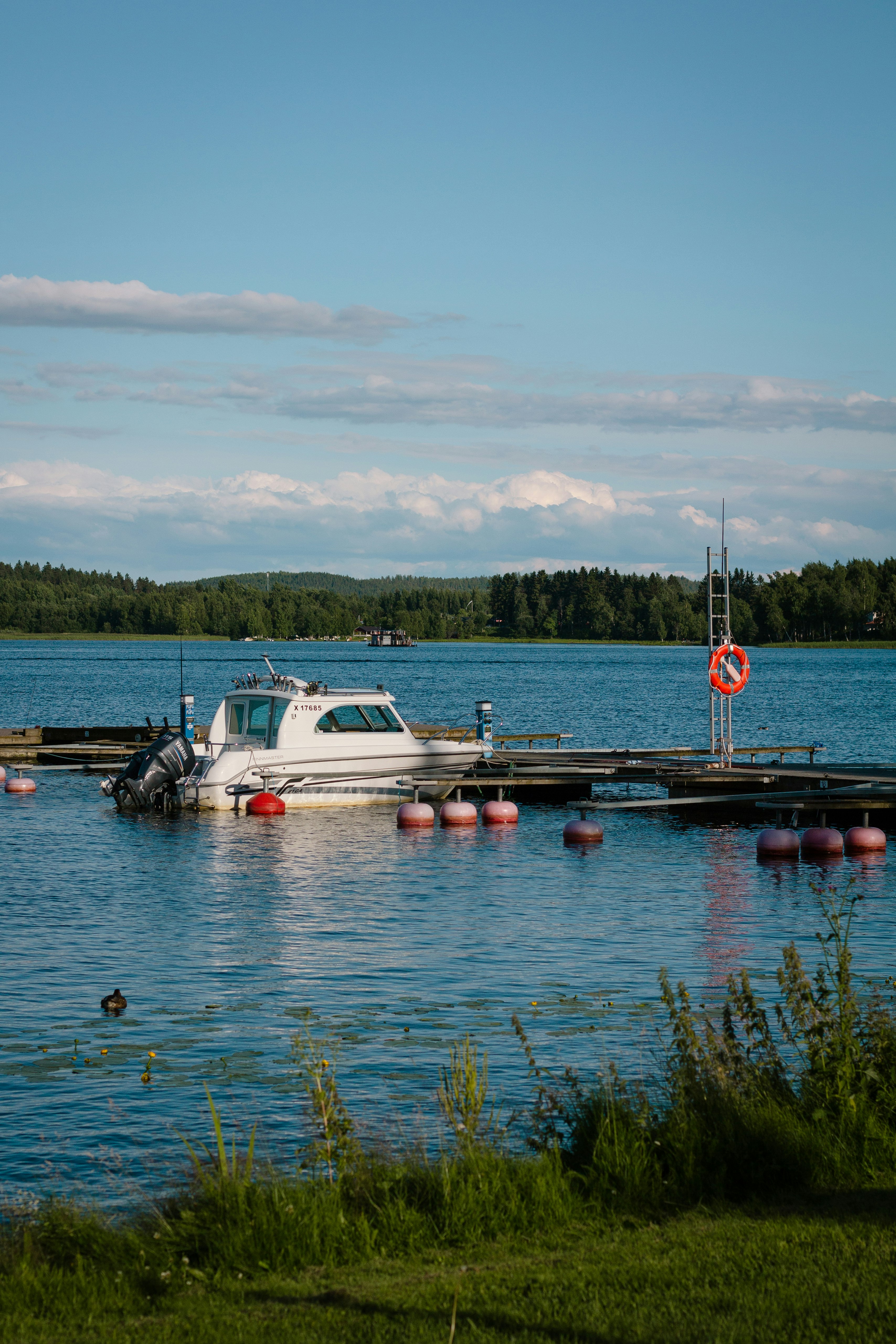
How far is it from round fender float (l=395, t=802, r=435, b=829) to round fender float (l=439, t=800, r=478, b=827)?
45 cm

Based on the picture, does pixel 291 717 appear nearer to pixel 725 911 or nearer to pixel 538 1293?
pixel 725 911

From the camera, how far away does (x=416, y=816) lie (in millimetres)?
28141

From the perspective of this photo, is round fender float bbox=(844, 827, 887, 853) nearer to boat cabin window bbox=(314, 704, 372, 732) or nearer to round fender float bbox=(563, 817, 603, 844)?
round fender float bbox=(563, 817, 603, 844)

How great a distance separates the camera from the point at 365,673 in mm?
137750

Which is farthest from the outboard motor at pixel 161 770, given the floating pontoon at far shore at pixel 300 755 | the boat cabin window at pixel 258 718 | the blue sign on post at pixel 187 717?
the boat cabin window at pixel 258 718

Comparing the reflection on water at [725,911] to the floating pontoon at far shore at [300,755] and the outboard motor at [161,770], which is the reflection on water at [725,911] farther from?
the outboard motor at [161,770]

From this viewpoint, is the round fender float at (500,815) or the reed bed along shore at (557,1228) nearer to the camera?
the reed bed along shore at (557,1228)

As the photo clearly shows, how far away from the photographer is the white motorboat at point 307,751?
2945 centimetres

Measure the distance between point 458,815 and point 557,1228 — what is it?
21.9 meters

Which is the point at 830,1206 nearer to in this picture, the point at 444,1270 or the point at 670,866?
the point at 444,1270

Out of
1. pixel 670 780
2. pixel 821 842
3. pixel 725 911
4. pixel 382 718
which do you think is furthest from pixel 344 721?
pixel 725 911

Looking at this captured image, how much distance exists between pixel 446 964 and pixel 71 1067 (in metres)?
5.35

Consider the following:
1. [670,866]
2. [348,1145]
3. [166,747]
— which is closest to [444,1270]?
[348,1145]

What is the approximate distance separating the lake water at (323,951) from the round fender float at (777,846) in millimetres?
547
